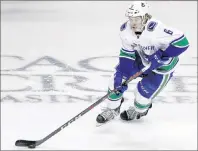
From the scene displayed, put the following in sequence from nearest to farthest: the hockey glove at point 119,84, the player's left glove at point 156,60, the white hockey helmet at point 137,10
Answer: the white hockey helmet at point 137,10, the player's left glove at point 156,60, the hockey glove at point 119,84

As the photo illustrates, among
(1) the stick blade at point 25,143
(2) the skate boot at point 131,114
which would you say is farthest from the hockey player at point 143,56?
(1) the stick blade at point 25,143

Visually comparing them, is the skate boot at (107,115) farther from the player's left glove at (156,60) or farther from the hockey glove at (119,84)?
the player's left glove at (156,60)

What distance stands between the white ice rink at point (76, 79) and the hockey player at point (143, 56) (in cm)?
11

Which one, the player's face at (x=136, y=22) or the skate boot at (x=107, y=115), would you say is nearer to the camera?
the player's face at (x=136, y=22)

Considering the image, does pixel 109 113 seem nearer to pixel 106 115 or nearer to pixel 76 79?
pixel 106 115

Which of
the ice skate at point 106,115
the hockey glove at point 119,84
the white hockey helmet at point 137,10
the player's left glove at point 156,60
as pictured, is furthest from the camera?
the ice skate at point 106,115

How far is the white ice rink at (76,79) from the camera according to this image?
316cm

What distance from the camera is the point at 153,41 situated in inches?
121

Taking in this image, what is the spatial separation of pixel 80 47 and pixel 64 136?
1.73 meters

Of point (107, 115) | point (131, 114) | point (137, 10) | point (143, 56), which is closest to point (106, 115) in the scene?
point (107, 115)

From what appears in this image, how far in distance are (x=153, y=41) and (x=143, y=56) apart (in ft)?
0.60

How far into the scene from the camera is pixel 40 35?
5.10 m

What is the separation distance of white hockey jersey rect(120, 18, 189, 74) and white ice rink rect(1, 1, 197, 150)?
401mm

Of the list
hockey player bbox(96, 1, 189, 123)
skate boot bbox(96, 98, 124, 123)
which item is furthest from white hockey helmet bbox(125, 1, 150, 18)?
skate boot bbox(96, 98, 124, 123)
